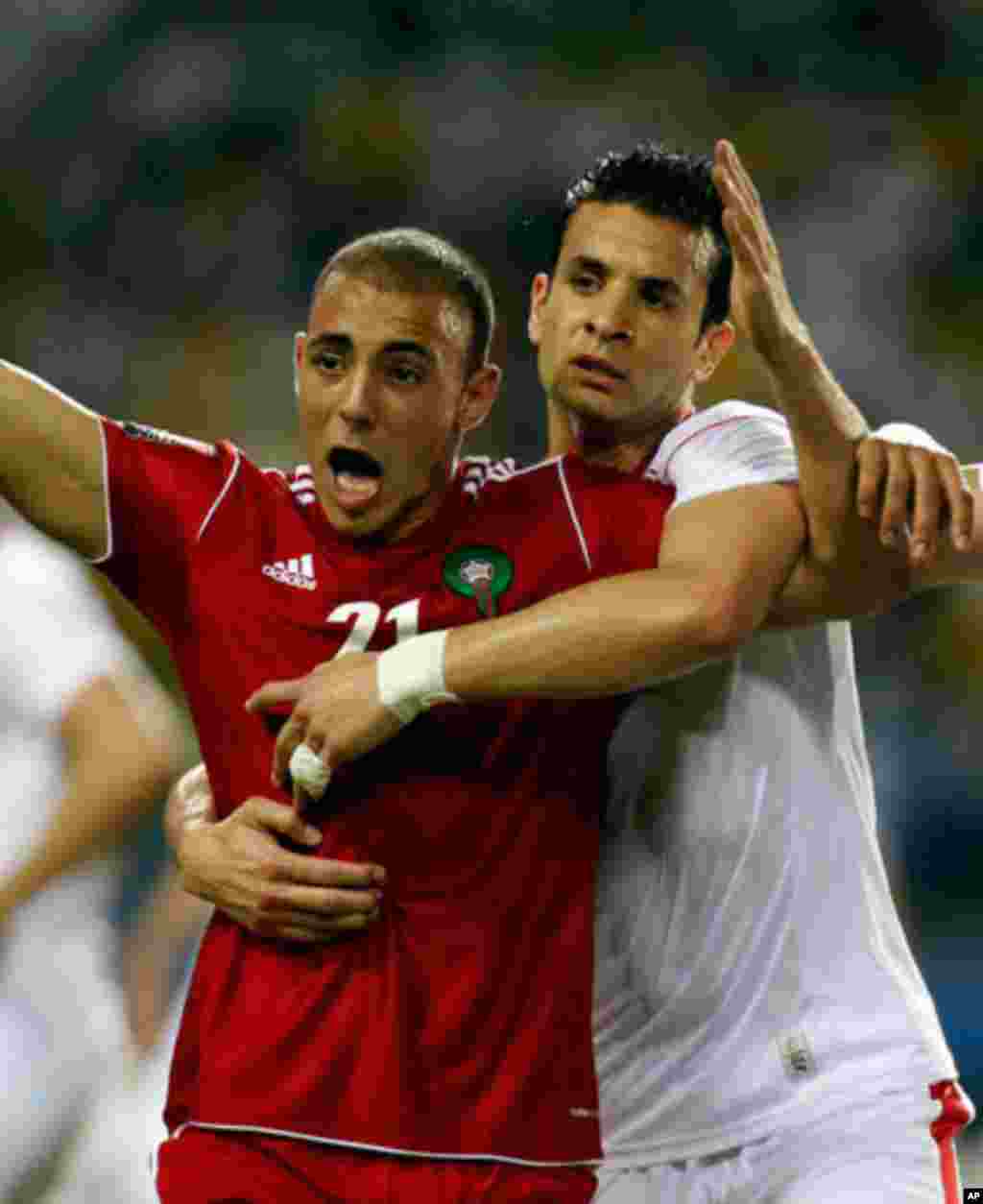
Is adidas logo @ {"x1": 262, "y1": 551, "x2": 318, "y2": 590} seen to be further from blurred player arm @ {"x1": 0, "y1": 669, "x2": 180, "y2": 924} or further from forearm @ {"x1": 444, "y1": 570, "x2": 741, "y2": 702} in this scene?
blurred player arm @ {"x1": 0, "y1": 669, "x2": 180, "y2": 924}

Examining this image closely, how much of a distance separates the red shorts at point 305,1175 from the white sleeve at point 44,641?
1058 mm

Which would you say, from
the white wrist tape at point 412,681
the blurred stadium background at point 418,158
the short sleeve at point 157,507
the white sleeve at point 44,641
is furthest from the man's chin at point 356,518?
the blurred stadium background at point 418,158

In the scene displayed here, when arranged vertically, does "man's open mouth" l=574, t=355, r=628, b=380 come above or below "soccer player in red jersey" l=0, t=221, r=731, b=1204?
above

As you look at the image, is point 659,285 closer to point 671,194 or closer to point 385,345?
point 671,194

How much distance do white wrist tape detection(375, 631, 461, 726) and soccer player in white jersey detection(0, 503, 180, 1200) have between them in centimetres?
88

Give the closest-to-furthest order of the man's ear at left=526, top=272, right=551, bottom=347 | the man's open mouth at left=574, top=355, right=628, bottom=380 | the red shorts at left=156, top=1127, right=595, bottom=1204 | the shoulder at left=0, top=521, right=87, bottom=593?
the red shorts at left=156, top=1127, right=595, bottom=1204
the man's open mouth at left=574, top=355, right=628, bottom=380
the man's ear at left=526, top=272, right=551, bottom=347
the shoulder at left=0, top=521, right=87, bottom=593

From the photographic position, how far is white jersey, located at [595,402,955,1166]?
258 centimetres

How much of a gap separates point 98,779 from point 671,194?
120cm

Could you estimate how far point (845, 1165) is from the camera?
245 cm

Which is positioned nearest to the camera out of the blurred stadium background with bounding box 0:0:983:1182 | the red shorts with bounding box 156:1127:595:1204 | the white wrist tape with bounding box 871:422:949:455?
the red shorts with bounding box 156:1127:595:1204

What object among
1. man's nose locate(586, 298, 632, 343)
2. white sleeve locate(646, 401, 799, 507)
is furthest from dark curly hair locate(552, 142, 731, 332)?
white sleeve locate(646, 401, 799, 507)

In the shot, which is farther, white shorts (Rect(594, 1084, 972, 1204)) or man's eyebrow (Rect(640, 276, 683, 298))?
man's eyebrow (Rect(640, 276, 683, 298))

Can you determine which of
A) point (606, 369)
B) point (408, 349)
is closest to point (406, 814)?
point (408, 349)

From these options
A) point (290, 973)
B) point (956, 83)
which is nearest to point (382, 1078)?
point (290, 973)
